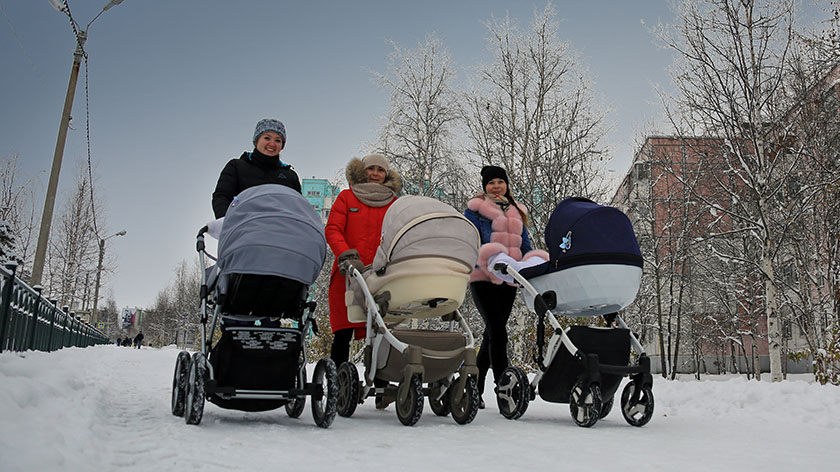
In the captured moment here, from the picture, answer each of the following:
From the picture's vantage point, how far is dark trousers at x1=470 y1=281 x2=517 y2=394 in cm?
500

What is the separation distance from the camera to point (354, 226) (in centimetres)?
507

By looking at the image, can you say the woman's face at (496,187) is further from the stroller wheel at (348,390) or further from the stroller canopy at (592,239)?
the stroller wheel at (348,390)

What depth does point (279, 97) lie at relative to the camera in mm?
7379

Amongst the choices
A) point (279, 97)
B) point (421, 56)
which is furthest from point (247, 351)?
point (421, 56)

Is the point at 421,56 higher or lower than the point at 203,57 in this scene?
higher

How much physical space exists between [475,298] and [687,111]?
10.2 meters

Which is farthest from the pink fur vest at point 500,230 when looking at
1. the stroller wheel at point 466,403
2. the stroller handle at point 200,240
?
the stroller handle at point 200,240

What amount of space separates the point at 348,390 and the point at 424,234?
125cm

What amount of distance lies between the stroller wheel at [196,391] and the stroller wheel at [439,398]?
5.96ft

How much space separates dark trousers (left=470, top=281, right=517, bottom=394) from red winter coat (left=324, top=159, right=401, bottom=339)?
971mm

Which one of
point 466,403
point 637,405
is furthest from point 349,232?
point 637,405

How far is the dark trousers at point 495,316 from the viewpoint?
5.00 metres

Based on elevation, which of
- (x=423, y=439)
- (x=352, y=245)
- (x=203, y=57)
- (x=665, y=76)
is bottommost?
(x=423, y=439)

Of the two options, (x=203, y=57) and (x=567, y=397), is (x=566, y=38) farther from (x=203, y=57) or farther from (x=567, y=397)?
(x=567, y=397)
